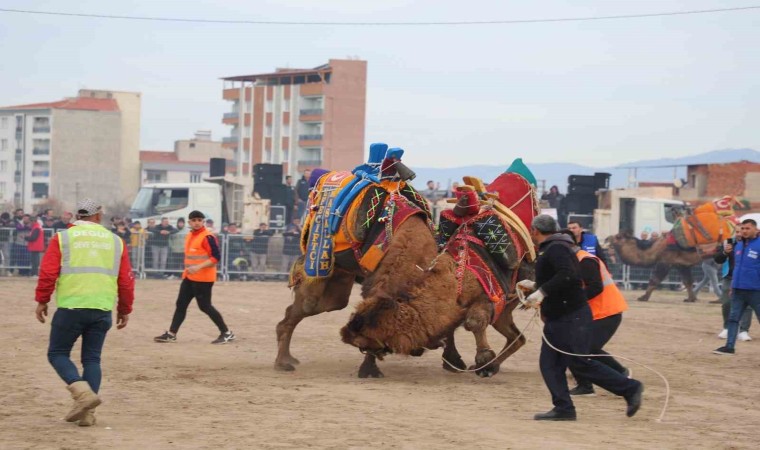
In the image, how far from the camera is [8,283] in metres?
26.5

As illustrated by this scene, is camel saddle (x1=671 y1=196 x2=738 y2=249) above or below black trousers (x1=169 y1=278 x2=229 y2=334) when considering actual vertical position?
above

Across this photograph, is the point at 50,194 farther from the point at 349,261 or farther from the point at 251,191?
the point at 349,261

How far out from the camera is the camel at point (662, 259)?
89.1ft

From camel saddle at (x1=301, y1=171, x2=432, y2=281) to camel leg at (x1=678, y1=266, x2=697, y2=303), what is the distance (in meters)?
16.2

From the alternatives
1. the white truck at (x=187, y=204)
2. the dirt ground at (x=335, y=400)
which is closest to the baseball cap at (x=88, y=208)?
the dirt ground at (x=335, y=400)

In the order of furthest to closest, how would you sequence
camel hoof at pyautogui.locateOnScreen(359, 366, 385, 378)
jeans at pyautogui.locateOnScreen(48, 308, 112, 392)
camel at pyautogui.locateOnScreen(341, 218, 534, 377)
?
camel hoof at pyautogui.locateOnScreen(359, 366, 385, 378)
camel at pyautogui.locateOnScreen(341, 218, 534, 377)
jeans at pyautogui.locateOnScreen(48, 308, 112, 392)

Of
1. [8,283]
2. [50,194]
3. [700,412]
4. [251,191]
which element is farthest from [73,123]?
[700,412]

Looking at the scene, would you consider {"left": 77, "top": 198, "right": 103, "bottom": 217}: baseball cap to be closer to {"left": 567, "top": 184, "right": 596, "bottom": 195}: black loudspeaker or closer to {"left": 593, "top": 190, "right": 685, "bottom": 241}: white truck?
{"left": 593, "top": 190, "right": 685, "bottom": 241}: white truck

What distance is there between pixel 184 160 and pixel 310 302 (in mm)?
105624

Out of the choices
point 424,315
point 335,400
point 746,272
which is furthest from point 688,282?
point 335,400

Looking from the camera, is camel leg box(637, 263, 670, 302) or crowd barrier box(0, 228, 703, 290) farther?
crowd barrier box(0, 228, 703, 290)

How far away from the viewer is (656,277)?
27.4 metres

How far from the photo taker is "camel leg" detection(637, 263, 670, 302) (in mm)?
26938

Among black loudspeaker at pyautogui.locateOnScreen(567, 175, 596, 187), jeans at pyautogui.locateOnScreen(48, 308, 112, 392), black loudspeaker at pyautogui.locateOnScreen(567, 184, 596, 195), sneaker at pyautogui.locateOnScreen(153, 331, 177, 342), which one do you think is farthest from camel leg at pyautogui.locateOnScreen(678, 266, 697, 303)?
jeans at pyautogui.locateOnScreen(48, 308, 112, 392)
